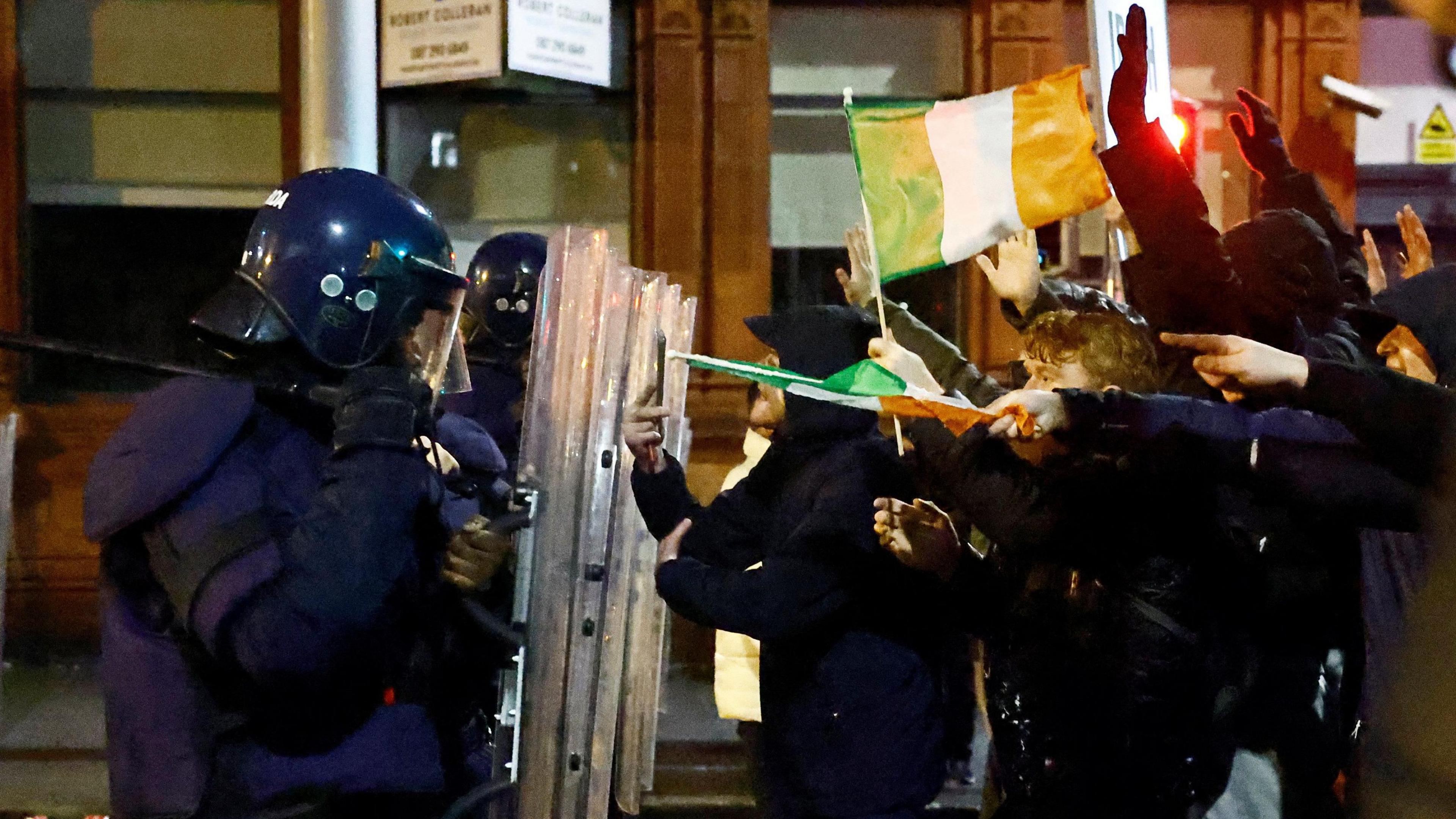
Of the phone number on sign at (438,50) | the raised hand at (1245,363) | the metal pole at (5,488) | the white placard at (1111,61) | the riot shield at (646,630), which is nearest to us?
the raised hand at (1245,363)

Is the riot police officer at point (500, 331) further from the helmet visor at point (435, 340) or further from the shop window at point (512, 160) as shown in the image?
the shop window at point (512, 160)

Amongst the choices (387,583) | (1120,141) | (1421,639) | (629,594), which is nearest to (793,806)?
(629,594)

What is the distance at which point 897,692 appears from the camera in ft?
11.0

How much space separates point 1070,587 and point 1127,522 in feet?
0.65

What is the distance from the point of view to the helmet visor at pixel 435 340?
2.95 metres

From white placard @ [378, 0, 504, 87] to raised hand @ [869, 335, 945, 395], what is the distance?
5074 mm

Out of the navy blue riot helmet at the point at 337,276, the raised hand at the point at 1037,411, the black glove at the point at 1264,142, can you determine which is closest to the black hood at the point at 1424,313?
the black glove at the point at 1264,142

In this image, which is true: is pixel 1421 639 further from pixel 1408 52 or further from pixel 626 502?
pixel 1408 52

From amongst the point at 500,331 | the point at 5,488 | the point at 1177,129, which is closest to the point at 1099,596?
the point at 1177,129

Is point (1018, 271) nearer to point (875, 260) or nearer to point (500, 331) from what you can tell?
point (875, 260)

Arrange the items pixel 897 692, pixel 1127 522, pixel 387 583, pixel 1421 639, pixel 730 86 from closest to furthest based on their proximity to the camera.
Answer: pixel 1421 639 < pixel 387 583 < pixel 1127 522 < pixel 897 692 < pixel 730 86

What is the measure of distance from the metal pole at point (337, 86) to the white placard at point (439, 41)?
5.08 ft

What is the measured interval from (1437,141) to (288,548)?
29.8 ft

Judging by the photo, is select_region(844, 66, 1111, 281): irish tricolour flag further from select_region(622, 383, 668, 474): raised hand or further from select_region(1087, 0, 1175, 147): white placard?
select_region(1087, 0, 1175, 147): white placard
